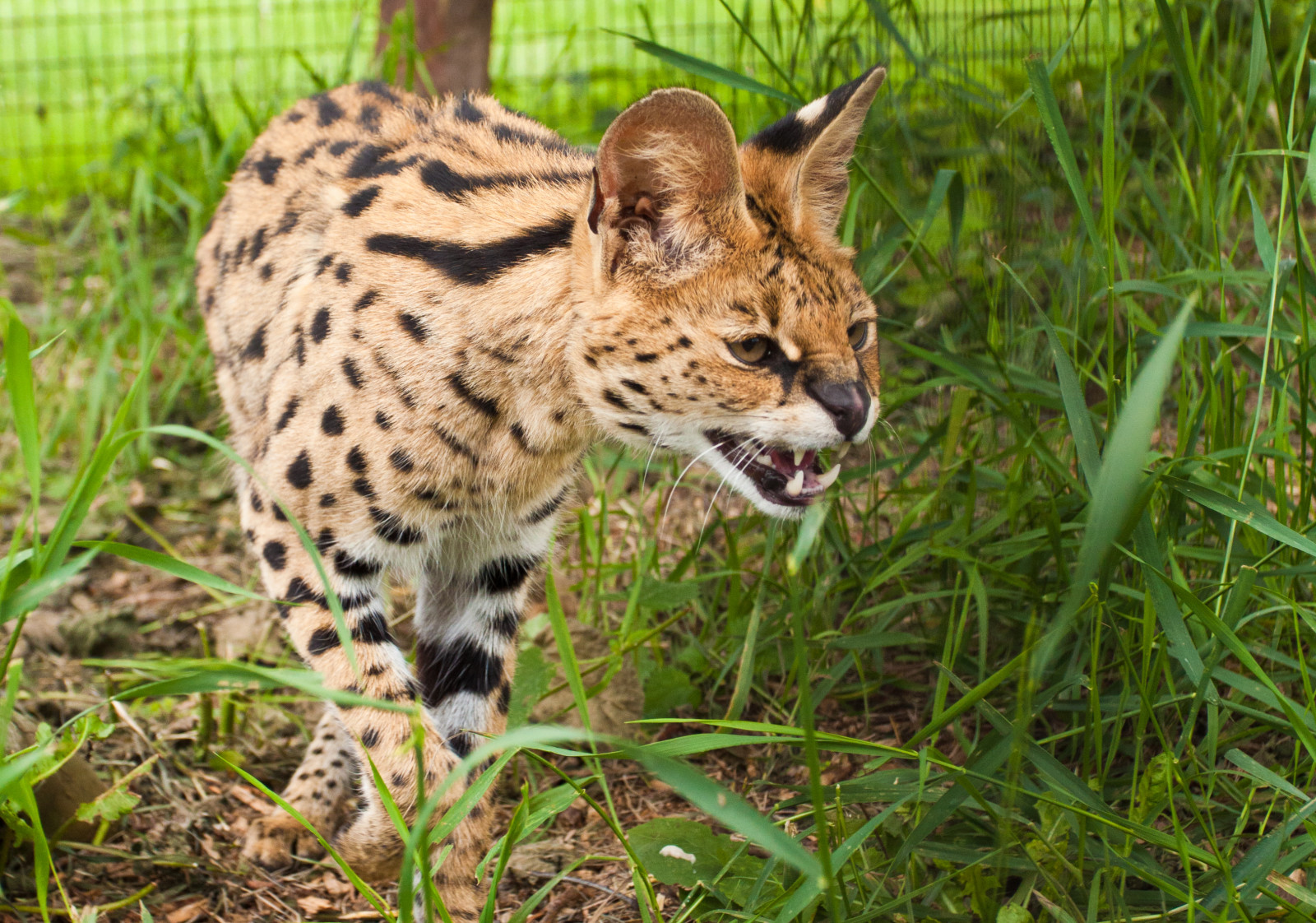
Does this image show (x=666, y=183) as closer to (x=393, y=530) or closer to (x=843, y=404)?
(x=843, y=404)

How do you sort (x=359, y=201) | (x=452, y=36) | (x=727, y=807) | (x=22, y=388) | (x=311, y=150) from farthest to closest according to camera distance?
(x=452, y=36) → (x=311, y=150) → (x=359, y=201) → (x=22, y=388) → (x=727, y=807)

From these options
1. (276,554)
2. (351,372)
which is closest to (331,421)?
(351,372)

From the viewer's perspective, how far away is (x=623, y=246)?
8.34 ft

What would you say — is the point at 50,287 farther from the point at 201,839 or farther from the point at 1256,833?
the point at 1256,833

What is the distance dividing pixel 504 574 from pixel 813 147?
4.52 feet

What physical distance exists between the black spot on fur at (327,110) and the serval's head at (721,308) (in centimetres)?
136

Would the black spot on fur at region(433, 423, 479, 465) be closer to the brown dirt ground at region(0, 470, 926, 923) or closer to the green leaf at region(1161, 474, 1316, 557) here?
the brown dirt ground at region(0, 470, 926, 923)

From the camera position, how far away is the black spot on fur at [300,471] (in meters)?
2.81

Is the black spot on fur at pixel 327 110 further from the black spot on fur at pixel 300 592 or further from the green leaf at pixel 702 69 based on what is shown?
the black spot on fur at pixel 300 592

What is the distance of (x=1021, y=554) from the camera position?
2.81 m

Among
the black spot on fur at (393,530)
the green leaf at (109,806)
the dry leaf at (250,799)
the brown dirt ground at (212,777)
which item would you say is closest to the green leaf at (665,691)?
the brown dirt ground at (212,777)

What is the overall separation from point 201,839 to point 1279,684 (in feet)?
8.81

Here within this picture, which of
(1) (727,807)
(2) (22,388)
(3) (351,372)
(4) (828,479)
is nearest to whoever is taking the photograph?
(1) (727,807)

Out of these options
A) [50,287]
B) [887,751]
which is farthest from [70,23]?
[887,751]
